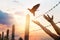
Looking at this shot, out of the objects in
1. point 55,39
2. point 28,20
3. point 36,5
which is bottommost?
point 55,39

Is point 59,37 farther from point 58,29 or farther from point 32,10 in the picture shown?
point 32,10

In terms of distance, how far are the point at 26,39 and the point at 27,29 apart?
0.60 meters

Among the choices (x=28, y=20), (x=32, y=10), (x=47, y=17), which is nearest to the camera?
(x=47, y=17)

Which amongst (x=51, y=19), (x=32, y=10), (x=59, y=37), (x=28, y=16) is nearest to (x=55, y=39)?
(x=59, y=37)

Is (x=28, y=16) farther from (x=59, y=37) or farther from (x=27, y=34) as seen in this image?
(x=59, y=37)

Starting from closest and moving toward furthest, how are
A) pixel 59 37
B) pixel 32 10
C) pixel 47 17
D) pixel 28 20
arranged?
pixel 59 37 < pixel 47 17 < pixel 32 10 < pixel 28 20

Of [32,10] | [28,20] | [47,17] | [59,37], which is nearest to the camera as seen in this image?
[59,37]

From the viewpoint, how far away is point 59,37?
18.7ft

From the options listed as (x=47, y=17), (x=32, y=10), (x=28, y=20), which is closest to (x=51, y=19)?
(x=47, y=17)

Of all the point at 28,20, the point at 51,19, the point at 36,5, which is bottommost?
the point at 51,19

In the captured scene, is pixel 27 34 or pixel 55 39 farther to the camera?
pixel 27 34

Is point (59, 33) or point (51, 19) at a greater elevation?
point (51, 19)

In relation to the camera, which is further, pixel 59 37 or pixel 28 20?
pixel 28 20

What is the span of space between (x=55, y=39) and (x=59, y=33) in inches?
8.9
